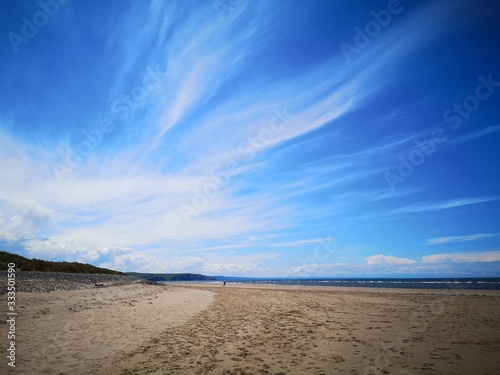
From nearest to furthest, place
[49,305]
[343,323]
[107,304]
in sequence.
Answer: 1. [343,323]
2. [49,305]
3. [107,304]

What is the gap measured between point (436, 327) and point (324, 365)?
1068cm

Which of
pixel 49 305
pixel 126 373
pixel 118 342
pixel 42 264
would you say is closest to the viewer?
pixel 126 373

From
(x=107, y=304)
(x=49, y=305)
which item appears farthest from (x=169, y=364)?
(x=107, y=304)

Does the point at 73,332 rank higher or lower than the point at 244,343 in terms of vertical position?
higher

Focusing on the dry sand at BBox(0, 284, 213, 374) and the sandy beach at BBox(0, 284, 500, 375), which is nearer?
the dry sand at BBox(0, 284, 213, 374)

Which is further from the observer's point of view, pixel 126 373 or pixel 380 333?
pixel 380 333

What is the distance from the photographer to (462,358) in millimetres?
10031

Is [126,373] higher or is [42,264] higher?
[42,264]

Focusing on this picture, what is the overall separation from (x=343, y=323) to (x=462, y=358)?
7.21 m

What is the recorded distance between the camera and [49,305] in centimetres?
1775

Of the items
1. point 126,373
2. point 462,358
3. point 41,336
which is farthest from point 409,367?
point 41,336

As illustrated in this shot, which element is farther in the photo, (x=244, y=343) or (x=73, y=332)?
(x=73, y=332)

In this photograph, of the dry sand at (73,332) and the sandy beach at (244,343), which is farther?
the sandy beach at (244,343)

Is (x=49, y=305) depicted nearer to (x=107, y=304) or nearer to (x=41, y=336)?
(x=107, y=304)
